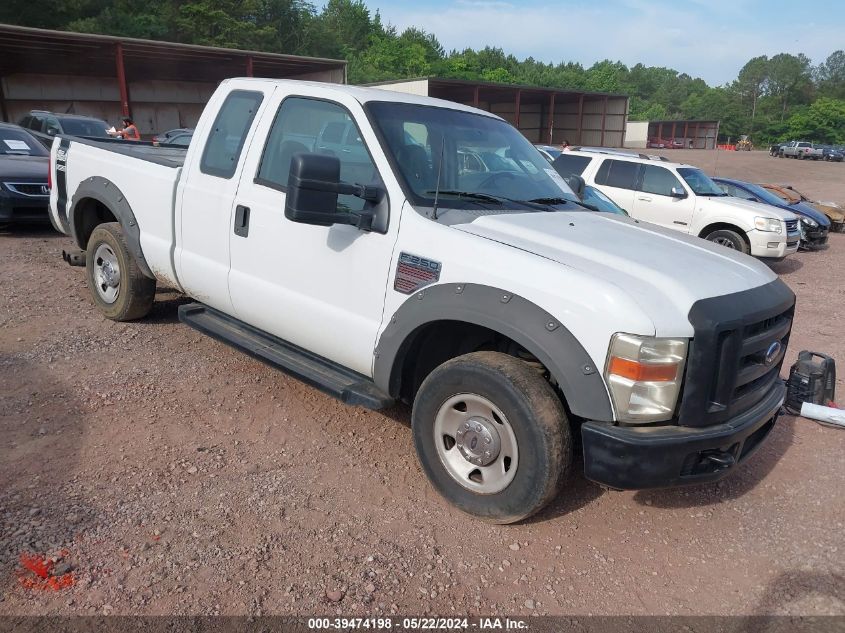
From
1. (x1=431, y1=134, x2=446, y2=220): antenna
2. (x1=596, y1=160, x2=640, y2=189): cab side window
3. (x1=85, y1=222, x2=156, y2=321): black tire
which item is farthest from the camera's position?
(x1=596, y1=160, x2=640, y2=189): cab side window

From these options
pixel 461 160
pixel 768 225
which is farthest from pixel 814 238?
pixel 461 160

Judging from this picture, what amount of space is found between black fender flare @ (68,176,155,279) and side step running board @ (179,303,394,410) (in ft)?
2.52

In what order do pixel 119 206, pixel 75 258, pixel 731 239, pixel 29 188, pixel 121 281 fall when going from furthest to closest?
pixel 731 239, pixel 29 188, pixel 75 258, pixel 121 281, pixel 119 206

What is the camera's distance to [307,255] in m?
3.72

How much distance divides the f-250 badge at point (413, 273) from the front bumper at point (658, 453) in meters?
1.03

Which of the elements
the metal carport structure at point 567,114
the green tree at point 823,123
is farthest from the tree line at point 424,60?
the metal carport structure at point 567,114

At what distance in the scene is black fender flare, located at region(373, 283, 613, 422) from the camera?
273 cm

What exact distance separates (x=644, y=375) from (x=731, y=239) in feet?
32.4

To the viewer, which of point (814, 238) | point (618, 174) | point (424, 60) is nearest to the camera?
point (618, 174)

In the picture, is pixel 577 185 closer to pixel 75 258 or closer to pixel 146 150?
pixel 146 150

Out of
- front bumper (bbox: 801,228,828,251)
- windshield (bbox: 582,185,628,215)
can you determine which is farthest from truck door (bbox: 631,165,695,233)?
front bumper (bbox: 801,228,828,251)

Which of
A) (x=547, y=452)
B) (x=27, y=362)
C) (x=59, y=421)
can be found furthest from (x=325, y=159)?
(x=27, y=362)

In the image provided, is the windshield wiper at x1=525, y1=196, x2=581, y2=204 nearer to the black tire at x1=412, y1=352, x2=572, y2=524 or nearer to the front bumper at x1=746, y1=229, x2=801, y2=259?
the black tire at x1=412, y1=352, x2=572, y2=524

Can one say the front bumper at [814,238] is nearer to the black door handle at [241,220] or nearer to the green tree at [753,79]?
the black door handle at [241,220]
